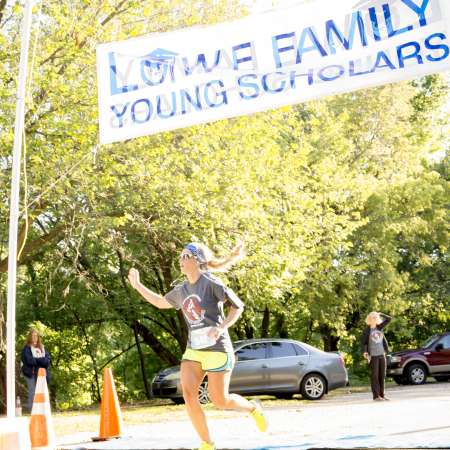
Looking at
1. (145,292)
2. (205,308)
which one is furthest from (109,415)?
(205,308)

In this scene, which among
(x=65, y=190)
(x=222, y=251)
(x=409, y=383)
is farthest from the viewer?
(x=409, y=383)

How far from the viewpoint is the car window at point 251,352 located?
20453 mm

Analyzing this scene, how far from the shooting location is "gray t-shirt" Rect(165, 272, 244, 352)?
752 cm

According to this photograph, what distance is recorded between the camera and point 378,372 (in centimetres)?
1680

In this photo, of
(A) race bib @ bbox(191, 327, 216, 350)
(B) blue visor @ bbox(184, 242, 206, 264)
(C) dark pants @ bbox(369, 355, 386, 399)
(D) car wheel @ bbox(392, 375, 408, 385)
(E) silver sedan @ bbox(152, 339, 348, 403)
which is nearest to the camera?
(A) race bib @ bbox(191, 327, 216, 350)

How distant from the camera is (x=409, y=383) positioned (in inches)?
1089

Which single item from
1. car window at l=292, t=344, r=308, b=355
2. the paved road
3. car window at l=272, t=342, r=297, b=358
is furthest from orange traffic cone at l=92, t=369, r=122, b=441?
car window at l=292, t=344, r=308, b=355

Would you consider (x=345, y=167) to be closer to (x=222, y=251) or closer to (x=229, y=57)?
(x=222, y=251)

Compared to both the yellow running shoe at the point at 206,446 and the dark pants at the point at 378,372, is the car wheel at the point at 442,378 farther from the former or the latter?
the yellow running shoe at the point at 206,446

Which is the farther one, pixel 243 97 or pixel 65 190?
pixel 65 190

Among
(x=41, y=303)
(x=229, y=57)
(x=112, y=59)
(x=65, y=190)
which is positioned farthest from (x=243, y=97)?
(x=41, y=303)

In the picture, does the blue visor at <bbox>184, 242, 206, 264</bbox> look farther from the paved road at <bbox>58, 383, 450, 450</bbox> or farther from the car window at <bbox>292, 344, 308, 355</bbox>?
the car window at <bbox>292, 344, 308, 355</bbox>

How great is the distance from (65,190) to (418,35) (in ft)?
34.2

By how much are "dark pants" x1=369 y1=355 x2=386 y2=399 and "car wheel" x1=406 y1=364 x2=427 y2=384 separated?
35.5ft
